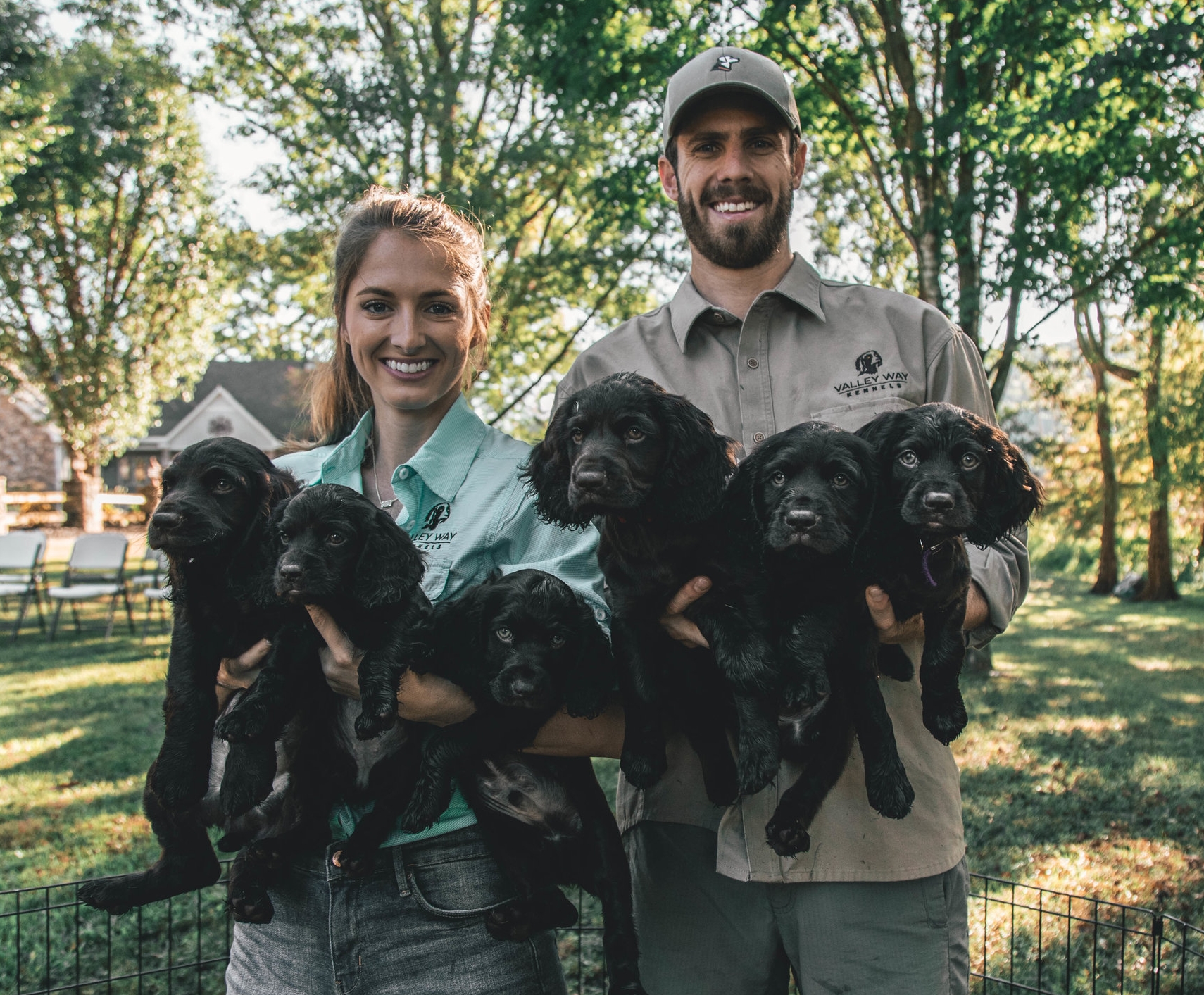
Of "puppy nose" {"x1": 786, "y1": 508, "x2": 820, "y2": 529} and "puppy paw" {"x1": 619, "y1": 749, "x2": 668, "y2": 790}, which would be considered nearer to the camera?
"puppy nose" {"x1": 786, "y1": 508, "x2": 820, "y2": 529}

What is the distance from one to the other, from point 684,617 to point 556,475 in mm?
564

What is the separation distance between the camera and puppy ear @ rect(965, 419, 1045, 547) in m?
2.31

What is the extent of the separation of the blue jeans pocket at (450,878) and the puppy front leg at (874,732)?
101cm

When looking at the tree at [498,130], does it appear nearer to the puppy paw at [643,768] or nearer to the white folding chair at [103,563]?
the white folding chair at [103,563]

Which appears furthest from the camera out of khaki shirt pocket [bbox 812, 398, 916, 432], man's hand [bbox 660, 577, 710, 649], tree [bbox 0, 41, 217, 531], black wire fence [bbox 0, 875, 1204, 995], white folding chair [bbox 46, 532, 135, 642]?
tree [bbox 0, 41, 217, 531]

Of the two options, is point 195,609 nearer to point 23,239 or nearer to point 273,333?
point 273,333

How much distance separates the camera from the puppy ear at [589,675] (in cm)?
258

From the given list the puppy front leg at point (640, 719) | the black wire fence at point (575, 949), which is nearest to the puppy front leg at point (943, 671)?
the puppy front leg at point (640, 719)

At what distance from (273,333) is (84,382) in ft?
54.6

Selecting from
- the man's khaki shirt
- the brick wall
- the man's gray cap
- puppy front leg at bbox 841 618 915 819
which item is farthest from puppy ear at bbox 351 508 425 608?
the brick wall

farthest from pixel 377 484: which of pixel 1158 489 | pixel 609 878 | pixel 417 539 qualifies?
pixel 1158 489

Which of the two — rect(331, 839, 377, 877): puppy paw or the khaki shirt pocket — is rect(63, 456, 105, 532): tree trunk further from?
the khaki shirt pocket

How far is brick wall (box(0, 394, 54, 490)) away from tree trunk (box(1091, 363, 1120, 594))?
44968 millimetres

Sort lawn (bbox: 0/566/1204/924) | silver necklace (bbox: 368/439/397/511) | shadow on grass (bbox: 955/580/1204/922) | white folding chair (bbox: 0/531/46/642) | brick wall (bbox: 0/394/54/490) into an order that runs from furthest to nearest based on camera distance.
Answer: brick wall (bbox: 0/394/54/490), white folding chair (bbox: 0/531/46/642), shadow on grass (bbox: 955/580/1204/922), lawn (bbox: 0/566/1204/924), silver necklace (bbox: 368/439/397/511)
